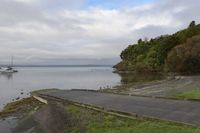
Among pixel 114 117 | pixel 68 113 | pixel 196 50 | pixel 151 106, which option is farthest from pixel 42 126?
pixel 196 50

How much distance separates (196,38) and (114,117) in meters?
54.5

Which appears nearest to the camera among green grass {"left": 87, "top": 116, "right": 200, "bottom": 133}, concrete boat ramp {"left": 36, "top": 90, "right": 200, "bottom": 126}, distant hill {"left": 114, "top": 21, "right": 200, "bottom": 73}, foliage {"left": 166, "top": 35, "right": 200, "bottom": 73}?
green grass {"left": 87, "top": 116, "right": 200, "bottom": 133}

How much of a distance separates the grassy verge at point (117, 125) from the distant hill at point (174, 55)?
5149cm

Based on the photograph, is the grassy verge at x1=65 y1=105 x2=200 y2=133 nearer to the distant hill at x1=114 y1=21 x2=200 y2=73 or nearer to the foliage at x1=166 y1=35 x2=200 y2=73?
the foliage at x1=166 y1=35 x2=200 y2=73

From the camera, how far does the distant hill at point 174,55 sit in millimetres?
68812

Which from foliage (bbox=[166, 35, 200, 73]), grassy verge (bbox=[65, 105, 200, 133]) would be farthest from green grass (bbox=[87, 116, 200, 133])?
foliage (bbox=[166, 35, 200, 73])

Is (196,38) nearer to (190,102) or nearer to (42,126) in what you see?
(190,102)

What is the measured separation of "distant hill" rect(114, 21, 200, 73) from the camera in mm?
68812

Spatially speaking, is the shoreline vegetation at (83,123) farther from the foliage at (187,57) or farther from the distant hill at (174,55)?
the distant hill at (174,55)

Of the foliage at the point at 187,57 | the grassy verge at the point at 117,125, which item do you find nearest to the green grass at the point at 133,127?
the grassy verge at the point at 117,125

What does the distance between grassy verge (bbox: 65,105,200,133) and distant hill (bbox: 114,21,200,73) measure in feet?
169

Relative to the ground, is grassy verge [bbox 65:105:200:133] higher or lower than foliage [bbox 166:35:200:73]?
lower

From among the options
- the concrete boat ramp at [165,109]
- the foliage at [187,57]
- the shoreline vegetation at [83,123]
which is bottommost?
the shoreline vegetation at [83,123]

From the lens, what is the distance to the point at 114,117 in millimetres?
19016
